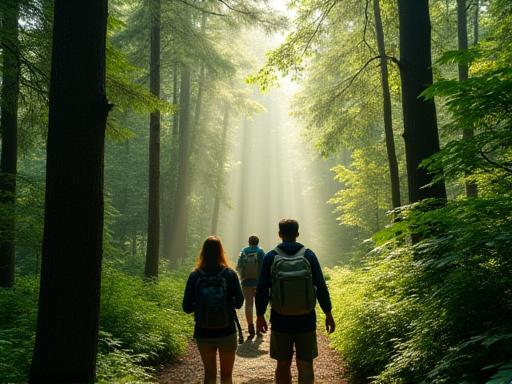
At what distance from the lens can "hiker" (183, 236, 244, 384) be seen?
438 cm

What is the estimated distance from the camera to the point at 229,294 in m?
4.61

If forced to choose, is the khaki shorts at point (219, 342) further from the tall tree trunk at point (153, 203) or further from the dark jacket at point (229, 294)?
the tall tree trunk at point (153, 203)

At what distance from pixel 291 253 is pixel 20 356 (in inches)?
137

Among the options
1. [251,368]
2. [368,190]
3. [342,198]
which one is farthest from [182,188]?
[251,368]

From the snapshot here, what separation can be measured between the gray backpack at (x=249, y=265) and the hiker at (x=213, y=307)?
169 inches

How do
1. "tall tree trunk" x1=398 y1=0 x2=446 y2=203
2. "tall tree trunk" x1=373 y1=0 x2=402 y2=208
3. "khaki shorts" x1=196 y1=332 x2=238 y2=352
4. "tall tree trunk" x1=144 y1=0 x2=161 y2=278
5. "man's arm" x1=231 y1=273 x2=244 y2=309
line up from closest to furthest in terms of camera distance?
"khaki shorts" x1=196 y1=332 x2=238 y2=352, "man's arm" x1=231 y1=273 x2=244 y2=309, "tall tree trunk" x1=398 y1=0 x2=446 y2=203, "tall tree trunk" x1=373 y1=0 x2=402 y2=208, "tall tree trunk" x1=144 y1=0 x2=161 y2=278

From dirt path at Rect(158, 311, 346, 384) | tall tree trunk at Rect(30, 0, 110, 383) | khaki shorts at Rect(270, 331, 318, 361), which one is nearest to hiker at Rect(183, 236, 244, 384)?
khaki shorts at Rect(270, 331, 318, 361)

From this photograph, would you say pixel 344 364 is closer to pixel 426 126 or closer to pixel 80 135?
pixel 426 126

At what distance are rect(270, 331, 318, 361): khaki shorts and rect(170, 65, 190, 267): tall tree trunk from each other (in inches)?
607

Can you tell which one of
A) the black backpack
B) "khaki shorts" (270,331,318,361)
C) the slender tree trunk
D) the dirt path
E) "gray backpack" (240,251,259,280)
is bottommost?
the dirt path

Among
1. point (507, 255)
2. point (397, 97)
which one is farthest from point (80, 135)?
point (397, 97)

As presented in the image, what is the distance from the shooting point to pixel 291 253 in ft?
14.7

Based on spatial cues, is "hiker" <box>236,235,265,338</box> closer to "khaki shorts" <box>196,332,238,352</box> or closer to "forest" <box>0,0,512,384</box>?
"forest" <box>0,0,512,384</box>

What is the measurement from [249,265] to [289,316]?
4.71 metres
